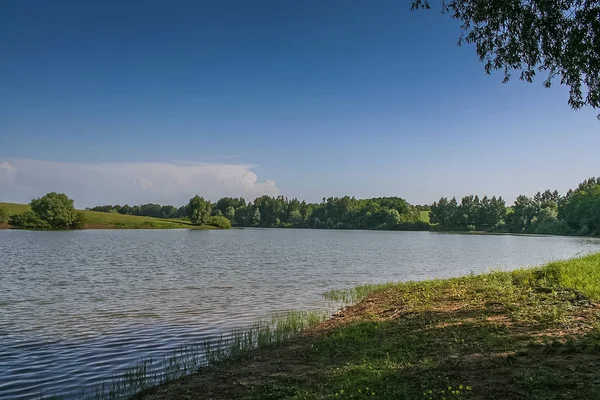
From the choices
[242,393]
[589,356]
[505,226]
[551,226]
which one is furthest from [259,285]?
[505,226]

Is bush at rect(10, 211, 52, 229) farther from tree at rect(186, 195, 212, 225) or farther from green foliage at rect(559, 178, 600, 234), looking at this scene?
green foliage at rect(559, 178, 600, 234)

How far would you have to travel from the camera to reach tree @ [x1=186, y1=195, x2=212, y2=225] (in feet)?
582

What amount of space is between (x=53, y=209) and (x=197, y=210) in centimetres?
5884

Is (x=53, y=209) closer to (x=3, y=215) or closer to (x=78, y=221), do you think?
(x=78, y=221)

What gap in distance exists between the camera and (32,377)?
11.8m

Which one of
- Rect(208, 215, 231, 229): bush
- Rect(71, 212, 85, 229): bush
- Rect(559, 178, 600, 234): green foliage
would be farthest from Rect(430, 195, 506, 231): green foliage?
Rect(71, 212, 85, 229): bush

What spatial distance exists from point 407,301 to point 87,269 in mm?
28550

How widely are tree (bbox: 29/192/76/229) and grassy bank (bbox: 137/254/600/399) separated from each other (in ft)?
438

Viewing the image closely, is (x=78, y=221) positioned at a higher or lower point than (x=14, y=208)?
lower

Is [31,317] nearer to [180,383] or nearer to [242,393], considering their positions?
[180,383]

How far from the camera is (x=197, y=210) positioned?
6978 inches

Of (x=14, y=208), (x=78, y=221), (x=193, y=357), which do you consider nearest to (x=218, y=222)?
(x=78, y=221)

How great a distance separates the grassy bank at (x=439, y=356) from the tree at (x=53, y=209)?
5259 inches

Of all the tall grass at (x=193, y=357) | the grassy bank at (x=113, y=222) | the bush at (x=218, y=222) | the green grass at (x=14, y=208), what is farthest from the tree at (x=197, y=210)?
the tall grass at (x=193, y=357)
